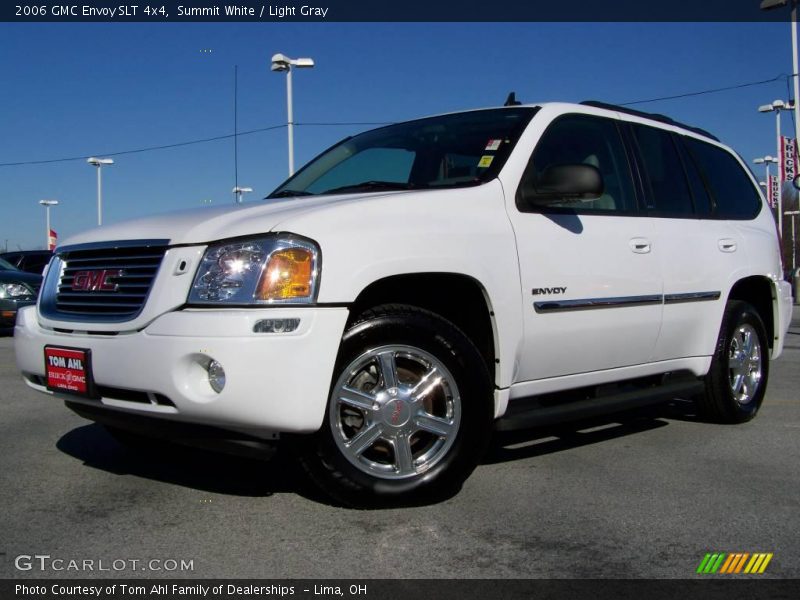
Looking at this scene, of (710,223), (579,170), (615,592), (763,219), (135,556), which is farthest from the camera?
(763,219)

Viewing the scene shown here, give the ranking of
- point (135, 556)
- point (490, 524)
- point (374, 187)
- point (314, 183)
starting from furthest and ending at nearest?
1. point (314, 183)
2. point (374, 187)
3. point (490, 524)
4. point (135, 556)

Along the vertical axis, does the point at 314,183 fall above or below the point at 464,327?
above

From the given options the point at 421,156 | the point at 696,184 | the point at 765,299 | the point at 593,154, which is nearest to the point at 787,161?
the point at 765,299

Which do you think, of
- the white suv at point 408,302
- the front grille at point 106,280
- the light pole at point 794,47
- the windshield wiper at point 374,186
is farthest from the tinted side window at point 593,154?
the light pole at point 794,47

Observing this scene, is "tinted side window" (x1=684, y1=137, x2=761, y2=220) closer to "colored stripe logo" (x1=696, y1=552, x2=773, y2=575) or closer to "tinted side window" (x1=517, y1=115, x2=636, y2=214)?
"tinted side window" (x1=517, y1=115, x2=636, y2=214)

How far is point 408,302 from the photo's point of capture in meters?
3.80

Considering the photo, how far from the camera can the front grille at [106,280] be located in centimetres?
338

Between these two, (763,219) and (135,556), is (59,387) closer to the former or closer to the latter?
(135,556)

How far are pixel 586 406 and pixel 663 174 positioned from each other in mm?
1640

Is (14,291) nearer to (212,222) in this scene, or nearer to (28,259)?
(28,259)

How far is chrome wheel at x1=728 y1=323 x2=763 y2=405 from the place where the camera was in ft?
18.0

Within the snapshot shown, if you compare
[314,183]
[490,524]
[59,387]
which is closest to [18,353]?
[59,387]

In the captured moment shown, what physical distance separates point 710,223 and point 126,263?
349 cm

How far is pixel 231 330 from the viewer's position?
3057mm
